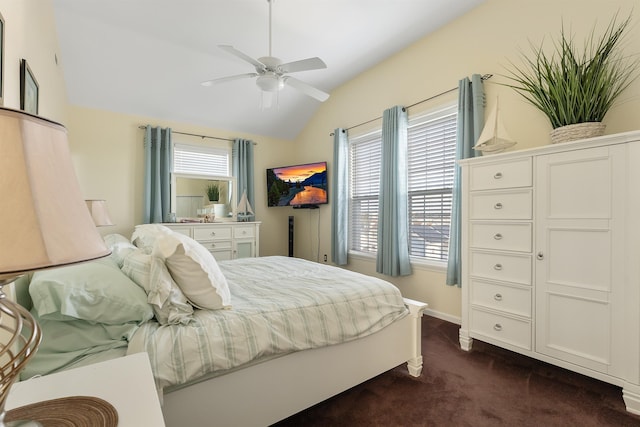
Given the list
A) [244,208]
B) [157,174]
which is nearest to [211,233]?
[244,208]

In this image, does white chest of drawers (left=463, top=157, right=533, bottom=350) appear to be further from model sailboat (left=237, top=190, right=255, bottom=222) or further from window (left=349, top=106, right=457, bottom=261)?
model sailboat (left=237, top=190, right=255, bottom=222)

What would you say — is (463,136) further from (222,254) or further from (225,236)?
(222,254)

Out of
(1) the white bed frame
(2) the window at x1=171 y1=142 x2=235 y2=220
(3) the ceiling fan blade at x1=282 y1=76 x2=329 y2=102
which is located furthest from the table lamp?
(2) the window at x1=171 y1=142 x2=235 y2=220

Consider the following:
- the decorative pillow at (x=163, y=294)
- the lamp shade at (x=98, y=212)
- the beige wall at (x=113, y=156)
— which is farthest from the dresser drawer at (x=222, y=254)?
the decorative pillow at (x=163, y=294)

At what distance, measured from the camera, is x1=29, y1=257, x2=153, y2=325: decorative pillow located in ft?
3.59

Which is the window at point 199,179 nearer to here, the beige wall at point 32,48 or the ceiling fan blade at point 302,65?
the beige wall at point 32,48

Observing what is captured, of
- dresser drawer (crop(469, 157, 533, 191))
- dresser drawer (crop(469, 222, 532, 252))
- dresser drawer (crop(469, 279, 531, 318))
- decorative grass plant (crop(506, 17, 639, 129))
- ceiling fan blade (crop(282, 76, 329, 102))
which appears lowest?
dresser drawer (crop(469, 279, 531, 318))

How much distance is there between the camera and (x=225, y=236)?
4223mm

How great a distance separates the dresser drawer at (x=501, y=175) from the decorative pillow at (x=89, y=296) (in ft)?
7.52

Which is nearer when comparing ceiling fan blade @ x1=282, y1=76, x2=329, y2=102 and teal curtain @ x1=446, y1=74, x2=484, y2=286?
ceiling fan blade @ x1=282, y1=76, x2=329, y2=102

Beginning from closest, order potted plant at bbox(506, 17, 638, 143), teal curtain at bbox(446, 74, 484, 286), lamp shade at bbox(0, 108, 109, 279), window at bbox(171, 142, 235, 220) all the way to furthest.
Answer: lamp shade at bbox(0, 108, 109, 279), potted plant at bbox(506, 17, 638, 143), teal curtain at bbox(446, 74, 484, 286), window at bbox(171, 142, 235, 220)

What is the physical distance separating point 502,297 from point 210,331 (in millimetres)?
1988

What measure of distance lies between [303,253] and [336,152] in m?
1.86

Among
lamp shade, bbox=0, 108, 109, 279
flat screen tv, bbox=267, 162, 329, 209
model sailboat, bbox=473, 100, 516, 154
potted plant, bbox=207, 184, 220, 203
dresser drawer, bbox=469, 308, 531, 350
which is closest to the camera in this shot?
lamp shade, bbox=0, 108, 109, 279
